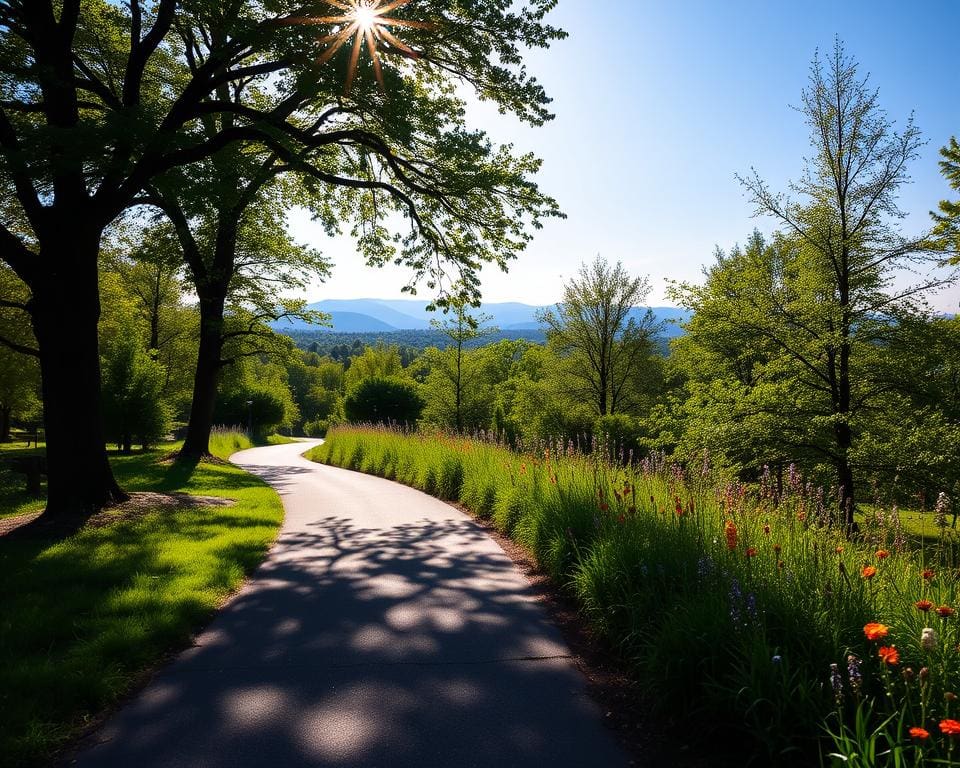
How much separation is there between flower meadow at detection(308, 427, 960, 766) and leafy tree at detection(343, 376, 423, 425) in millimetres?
40990

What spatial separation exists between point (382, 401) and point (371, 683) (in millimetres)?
43707

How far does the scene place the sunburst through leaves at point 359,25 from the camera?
8438mm

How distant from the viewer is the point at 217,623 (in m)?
5.07

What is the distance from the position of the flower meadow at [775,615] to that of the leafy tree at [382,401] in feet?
134

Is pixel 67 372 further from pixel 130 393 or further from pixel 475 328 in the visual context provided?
pixel 130 393

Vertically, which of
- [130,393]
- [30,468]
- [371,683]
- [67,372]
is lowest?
[371,683]

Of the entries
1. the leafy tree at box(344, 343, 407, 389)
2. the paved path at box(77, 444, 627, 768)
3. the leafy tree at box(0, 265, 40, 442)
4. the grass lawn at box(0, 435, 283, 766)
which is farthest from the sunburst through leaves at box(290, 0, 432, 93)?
the leafy tree at box(344, 343, 407, 389)

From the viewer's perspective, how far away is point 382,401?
47.0 m

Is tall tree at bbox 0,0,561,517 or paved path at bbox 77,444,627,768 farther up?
tall tree at bbox 0,0,561,517

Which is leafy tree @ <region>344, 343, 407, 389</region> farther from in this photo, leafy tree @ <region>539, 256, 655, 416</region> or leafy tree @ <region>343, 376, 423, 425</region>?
leafy tree @ <region>539, 256, 655, 416</region>

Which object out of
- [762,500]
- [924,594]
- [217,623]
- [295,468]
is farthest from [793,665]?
[295,468]

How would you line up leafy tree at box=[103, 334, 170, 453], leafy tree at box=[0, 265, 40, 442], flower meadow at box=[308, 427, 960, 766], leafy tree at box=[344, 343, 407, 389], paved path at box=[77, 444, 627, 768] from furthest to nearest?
leafy tree at box=[344, 343, 407, 389], leafy tree at box=[103, 334, 170, 453], leafy tree at box=[0, 265, 40, 442], paved path at box=[77, 444, 627, 768], flower meadow at box=[308, 427, 960, 766]

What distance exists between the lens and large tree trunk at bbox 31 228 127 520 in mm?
8664

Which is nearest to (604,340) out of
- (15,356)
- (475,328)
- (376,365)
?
(475,328)
